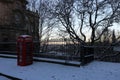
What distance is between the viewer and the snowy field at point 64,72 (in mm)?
6680

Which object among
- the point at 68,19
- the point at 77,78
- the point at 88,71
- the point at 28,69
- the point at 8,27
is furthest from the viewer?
the point at 8,27

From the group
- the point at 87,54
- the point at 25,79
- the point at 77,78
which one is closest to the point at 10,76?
the point at 25,79

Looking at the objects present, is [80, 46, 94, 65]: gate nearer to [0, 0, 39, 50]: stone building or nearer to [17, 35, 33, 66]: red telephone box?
[17, 35, 33, 66]: red telephone box

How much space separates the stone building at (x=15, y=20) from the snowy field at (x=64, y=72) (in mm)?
20681

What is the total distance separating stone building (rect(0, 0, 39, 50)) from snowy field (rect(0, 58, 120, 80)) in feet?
67.9

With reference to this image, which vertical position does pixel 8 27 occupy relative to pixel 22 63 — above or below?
above

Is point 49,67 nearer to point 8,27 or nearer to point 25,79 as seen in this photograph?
point 25,79

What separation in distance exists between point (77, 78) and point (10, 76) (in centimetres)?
276

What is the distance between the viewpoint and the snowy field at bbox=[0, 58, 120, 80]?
6.68 meters

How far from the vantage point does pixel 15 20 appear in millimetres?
31844

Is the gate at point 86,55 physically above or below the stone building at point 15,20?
below

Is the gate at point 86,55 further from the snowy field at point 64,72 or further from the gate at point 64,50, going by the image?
the gate at point 64,50

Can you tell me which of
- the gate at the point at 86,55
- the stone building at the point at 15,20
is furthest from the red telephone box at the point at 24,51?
the stone building at the point at 15,20

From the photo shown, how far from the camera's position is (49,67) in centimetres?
836
